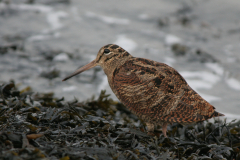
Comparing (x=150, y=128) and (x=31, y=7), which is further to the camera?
(x=31, y=7)

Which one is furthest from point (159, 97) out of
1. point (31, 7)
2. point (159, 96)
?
point (31, 7)

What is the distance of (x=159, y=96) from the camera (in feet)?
12.3

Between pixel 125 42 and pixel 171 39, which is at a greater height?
pixel 171 39

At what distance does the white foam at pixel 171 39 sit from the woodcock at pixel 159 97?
4.75 meters

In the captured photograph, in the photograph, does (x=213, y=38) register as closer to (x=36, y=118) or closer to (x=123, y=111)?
(x=123, y=111)

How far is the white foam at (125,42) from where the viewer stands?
800 centimetres

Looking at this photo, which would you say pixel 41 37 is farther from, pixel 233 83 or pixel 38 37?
pixel 233 83

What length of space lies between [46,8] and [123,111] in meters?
5.79

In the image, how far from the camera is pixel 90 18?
29.9 ft

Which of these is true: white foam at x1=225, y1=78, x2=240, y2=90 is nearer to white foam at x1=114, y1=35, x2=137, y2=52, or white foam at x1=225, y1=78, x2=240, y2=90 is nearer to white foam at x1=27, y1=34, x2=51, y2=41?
white foam at x1=114, y1=35, x2=137, y2=52

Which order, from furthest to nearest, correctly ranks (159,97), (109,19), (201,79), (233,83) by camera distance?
(109,19), (201,79), (233,83), (159,97)

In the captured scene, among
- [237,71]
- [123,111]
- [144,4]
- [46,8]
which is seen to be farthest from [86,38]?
[237,71]

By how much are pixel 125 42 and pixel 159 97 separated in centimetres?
474

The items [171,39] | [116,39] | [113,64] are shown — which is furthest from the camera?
[171,39]
